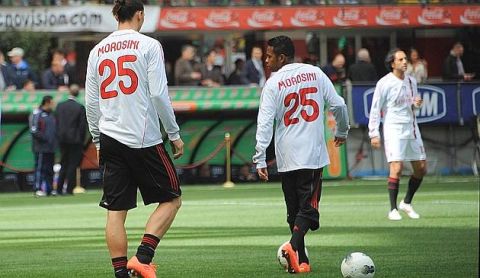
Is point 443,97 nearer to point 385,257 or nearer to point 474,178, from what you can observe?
point 474,178

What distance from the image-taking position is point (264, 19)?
36.5 m

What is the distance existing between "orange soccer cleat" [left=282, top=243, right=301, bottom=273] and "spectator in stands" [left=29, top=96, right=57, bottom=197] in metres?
16.3

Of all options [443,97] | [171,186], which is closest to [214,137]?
[443,97]

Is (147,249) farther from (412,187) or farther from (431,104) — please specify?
(431,104)

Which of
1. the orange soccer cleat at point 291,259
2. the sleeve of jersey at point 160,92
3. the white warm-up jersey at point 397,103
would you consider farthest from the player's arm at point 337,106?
the white warm-up jersey at point 397,103

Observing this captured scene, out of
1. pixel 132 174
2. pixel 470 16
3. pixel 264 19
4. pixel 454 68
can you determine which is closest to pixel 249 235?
pixel 132 174

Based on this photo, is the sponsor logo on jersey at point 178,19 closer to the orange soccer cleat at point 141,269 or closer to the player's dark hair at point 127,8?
the player's dark hair at point 127,8

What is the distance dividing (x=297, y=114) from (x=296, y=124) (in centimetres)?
9

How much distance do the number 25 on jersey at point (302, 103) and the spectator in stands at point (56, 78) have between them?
18020 millimetres

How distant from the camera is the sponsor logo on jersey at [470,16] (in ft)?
124

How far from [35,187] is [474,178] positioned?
9.41 meters

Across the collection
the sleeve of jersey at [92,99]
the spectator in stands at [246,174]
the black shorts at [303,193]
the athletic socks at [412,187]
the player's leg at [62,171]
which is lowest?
the spectator in stands at [246,174]

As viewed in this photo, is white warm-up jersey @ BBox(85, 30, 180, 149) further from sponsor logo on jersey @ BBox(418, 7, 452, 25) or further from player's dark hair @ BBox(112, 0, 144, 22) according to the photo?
sponsor logo on jersey @ BBox(418, 7, 452, 25)

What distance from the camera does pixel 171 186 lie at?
1070 cm
